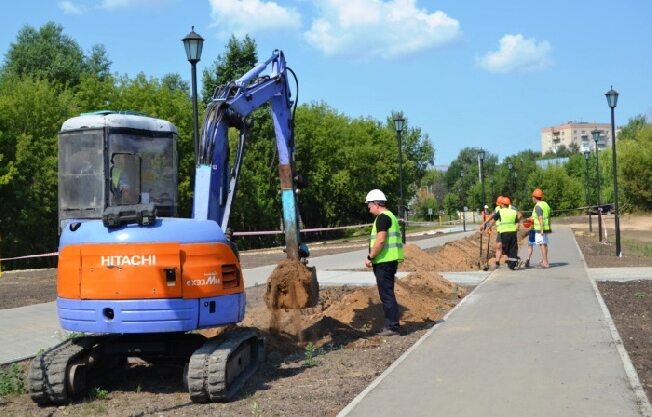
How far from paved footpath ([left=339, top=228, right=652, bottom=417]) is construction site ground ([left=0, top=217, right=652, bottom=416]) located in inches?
12.8

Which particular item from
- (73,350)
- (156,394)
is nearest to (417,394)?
(156,394)

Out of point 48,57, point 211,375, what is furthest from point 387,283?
point 48,57

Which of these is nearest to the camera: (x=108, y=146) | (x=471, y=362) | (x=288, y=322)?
(x=471, y=362)

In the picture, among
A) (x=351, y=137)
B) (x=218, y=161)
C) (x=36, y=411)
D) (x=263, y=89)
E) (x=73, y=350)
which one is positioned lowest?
(x=36, y=411)

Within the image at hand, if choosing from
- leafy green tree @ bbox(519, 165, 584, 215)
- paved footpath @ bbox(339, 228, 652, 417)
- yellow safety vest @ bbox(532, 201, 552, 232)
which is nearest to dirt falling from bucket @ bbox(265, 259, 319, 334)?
paved footpath @ bbox(339, 228, 652, 417)

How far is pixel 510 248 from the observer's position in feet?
65.1

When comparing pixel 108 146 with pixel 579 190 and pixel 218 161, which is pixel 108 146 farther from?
pixel 579 190

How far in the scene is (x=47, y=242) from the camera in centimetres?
3800

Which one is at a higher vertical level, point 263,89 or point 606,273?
point 263,89

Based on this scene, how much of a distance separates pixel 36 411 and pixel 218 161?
10.8ft

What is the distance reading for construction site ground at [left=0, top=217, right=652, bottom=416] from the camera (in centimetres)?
723

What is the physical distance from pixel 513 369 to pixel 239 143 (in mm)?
4252

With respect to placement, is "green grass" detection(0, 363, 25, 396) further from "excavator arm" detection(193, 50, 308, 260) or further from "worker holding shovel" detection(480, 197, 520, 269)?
"worker holding shovel" detection(480, 197, 520, 269)

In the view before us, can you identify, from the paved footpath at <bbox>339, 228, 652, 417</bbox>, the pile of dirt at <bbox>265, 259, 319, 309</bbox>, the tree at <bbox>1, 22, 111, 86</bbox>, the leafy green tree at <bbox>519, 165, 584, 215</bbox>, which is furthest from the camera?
the leafy green tree at <bbox>519, 165, 584, 215</bbox>
